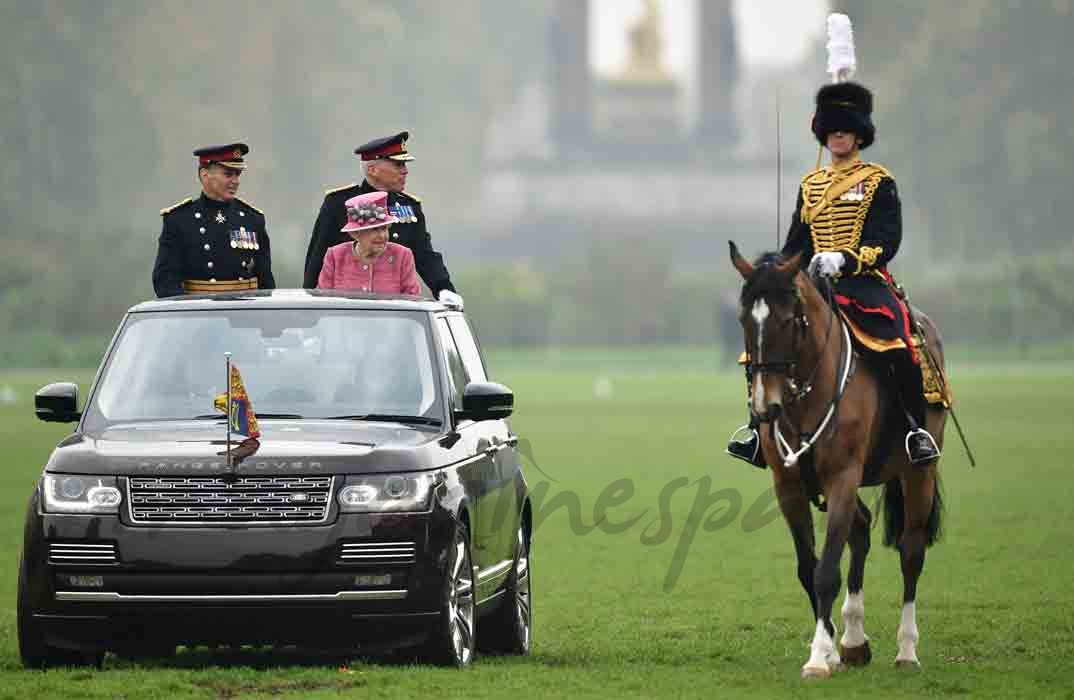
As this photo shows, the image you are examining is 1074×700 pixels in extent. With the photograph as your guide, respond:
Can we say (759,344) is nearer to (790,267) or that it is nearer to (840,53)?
(790,267)

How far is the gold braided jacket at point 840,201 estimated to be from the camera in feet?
43.7

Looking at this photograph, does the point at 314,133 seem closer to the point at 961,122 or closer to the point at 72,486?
the point at 961,122

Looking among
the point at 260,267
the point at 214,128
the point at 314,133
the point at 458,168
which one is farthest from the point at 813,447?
the point at 458,168

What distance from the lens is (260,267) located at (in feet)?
49.8

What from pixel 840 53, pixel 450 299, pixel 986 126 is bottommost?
pixel 450 299

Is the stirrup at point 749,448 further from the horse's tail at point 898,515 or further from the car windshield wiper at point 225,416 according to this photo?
the car windshield wiper at point 225,416

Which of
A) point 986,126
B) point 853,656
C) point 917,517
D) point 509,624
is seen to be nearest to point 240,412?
point 509,624

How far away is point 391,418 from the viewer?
38.9ft

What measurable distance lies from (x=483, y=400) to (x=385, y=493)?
3.71 feet

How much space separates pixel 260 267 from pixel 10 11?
3228 inches

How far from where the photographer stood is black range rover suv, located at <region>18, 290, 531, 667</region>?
10875 millimetres

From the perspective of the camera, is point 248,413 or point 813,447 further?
point 813,447

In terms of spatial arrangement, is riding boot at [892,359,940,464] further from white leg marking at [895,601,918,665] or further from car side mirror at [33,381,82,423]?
car side mirror at [33,381,82,423]

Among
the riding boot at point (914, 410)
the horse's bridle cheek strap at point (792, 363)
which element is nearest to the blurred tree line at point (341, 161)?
the riding boot at point (914, 410)
